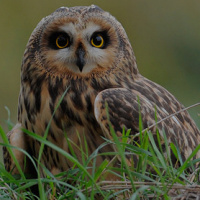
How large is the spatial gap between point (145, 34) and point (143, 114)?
12043 millimetres

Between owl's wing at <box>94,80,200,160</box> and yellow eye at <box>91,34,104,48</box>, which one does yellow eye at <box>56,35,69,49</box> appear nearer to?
yellow eye at <box>91,34,104,48</box>

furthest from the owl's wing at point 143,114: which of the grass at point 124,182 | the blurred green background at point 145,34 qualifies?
the blurred green background at point 145,34

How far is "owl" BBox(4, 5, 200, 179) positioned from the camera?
484 cm

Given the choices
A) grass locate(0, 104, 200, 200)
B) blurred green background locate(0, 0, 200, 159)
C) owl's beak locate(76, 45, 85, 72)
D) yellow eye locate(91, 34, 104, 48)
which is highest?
yellow eye locate(91, 34, 104, 48)

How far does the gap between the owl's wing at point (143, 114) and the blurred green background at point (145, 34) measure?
7715 mm

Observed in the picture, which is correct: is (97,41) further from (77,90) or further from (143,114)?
(143,114)

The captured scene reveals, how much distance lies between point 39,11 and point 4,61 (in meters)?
2.02

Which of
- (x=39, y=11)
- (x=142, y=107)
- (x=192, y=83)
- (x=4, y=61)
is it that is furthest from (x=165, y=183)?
(x=39, y=11)

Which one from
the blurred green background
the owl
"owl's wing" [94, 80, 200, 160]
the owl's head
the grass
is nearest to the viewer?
the grass

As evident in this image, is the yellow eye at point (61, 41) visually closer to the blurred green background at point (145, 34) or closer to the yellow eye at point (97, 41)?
the yellow eye at point (97, 41)

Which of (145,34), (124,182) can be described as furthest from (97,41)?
(145,34)

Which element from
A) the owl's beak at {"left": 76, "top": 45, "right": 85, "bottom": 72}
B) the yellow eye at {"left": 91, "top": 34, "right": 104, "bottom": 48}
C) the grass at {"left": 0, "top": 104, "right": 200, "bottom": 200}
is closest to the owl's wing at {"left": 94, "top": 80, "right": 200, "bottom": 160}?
the owl's beak at {"left": 76, "top": 45, "right": 85, "bottom": 72}

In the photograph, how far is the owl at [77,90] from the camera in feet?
15.9

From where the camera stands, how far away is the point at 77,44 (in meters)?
4.96
